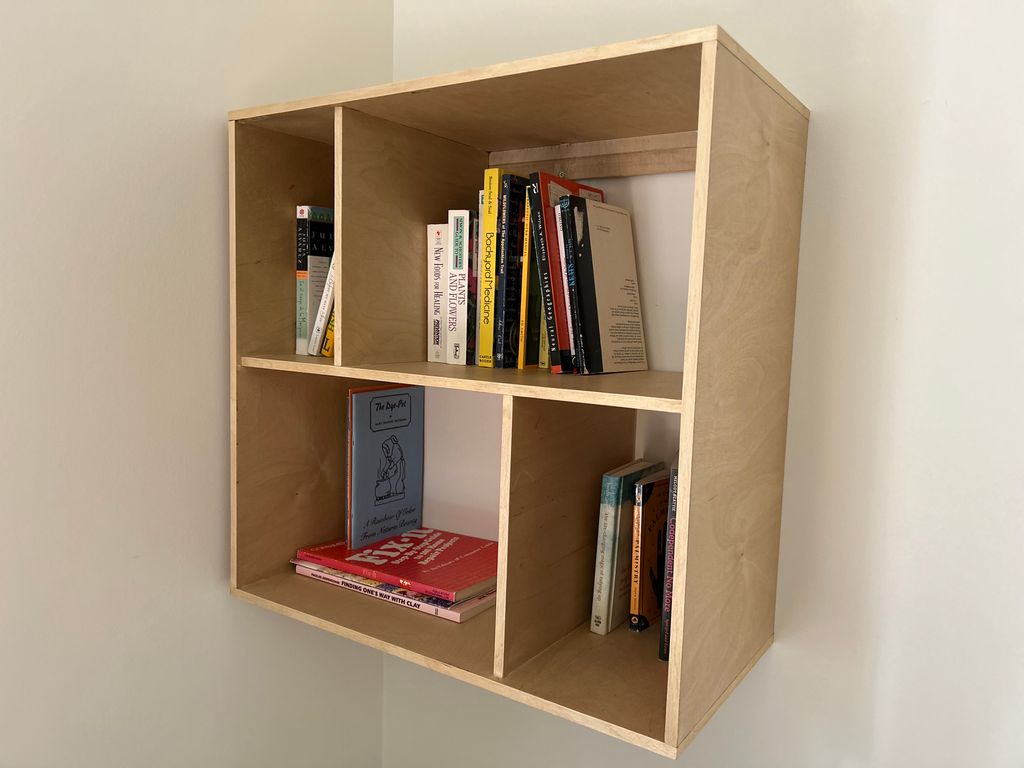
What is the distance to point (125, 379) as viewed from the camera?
1.12 metres

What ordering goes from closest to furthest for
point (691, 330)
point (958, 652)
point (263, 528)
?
point (691, 330), point (958, 652), point (263, 528)

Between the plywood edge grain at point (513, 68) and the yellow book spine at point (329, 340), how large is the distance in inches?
12.3

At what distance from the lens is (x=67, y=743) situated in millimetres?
1087

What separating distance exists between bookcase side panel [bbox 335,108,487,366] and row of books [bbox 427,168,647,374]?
0.10ft

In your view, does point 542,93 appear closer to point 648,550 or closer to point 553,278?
point 553,278

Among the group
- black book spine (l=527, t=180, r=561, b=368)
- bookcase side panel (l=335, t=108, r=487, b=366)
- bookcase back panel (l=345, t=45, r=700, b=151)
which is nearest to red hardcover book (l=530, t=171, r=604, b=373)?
black book spine (l=527, t=180, r=561, b=368)

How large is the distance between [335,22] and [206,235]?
0.48m

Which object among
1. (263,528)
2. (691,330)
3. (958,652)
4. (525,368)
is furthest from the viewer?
(263,528)

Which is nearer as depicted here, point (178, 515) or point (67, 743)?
point (67, 743)

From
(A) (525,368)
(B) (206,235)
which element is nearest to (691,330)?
(A) (525,368)

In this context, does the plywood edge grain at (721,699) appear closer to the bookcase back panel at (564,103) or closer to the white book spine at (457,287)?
the white book spine at (457,287)

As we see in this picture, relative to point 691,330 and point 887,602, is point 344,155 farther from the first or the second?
point 887,602

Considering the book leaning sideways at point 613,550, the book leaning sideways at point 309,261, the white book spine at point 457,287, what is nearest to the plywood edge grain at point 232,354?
the book leaning sideways at point 309,261

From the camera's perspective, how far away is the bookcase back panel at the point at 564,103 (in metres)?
0.86
